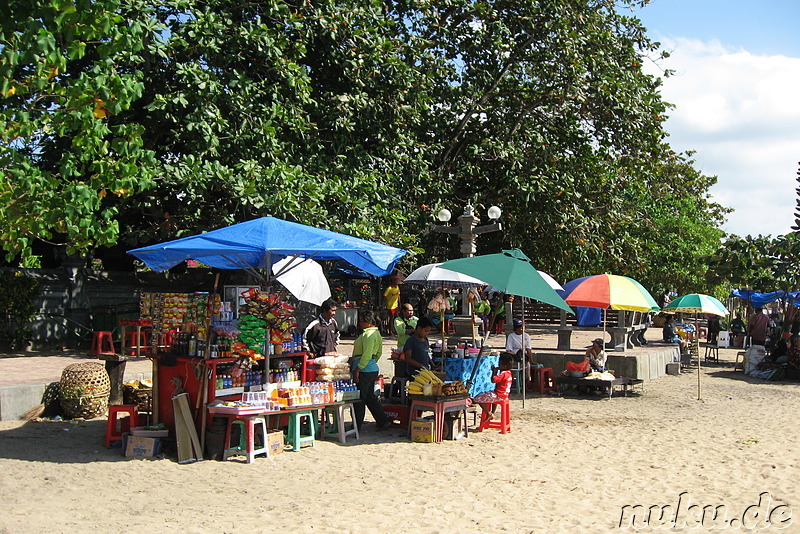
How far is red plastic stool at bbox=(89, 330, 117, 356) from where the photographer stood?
15.2m

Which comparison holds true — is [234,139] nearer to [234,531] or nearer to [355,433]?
[355,433]

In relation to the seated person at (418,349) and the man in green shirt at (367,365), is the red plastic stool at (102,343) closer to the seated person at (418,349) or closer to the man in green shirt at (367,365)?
the man in green shirt at (367,365)

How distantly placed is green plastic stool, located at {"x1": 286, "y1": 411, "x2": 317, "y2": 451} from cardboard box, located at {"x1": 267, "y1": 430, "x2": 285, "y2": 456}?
0.64ft

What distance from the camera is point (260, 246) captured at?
26.5ft

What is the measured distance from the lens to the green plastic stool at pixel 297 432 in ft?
28.8

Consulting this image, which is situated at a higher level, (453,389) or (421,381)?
(421,381)

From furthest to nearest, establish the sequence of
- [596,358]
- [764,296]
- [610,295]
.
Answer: [764,296], [596,358], [610,295]

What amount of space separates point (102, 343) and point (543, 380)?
904cm

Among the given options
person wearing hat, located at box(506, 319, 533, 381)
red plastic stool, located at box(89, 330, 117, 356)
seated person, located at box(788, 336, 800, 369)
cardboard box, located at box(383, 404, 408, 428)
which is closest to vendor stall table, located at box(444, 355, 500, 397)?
cardboard box, located at box(383, 404, 408, 428)

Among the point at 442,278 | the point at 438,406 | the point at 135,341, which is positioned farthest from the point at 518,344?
the point at 135,341

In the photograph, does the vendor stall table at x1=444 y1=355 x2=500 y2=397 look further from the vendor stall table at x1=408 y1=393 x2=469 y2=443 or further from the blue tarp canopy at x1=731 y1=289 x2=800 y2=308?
the blue tarp canopy at x1=731 y1=289 x2=800 y2=308

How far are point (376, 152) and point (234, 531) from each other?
43.1 ft

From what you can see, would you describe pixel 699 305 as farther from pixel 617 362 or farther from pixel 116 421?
pixel 116 421

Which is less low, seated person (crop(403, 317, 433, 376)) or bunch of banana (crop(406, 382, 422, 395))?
seated person (crop(403, 317, 433, 376))
